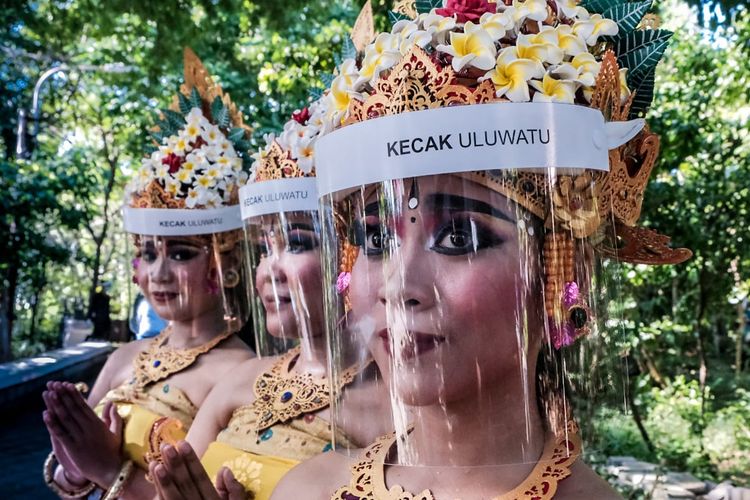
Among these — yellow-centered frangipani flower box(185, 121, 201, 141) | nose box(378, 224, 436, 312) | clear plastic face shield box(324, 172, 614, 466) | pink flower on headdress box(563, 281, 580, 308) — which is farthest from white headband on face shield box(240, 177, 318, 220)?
yellow-centered frangipani flower box(185, 121, 201, 141)

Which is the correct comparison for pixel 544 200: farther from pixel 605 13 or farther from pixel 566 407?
pixel 605 13

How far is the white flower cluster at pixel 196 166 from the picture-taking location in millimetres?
2713

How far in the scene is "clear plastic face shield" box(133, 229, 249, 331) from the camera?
272 cm

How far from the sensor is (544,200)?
110 centimetres

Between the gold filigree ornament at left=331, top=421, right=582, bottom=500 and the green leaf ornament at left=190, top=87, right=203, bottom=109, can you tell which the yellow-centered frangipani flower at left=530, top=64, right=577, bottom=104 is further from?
the green leaf ornament at left=190, top=87, right=203, bottom=109

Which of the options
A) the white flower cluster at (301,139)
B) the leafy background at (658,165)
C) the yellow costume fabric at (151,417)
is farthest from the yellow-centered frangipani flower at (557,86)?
the leafy background at (658,165)

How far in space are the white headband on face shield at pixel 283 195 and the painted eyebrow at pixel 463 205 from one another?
799 millimetres

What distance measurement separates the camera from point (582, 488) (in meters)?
1.17

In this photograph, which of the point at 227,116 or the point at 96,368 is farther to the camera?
the point at 96,368

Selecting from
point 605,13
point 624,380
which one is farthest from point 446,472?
point 605,13

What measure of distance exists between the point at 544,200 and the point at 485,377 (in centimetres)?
30

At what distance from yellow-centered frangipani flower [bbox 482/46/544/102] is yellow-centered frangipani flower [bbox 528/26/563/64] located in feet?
0.14

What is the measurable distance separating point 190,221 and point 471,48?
1.81 m

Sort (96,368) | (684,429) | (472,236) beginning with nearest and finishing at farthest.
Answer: (472,236) → (684,429) → (96,368)
